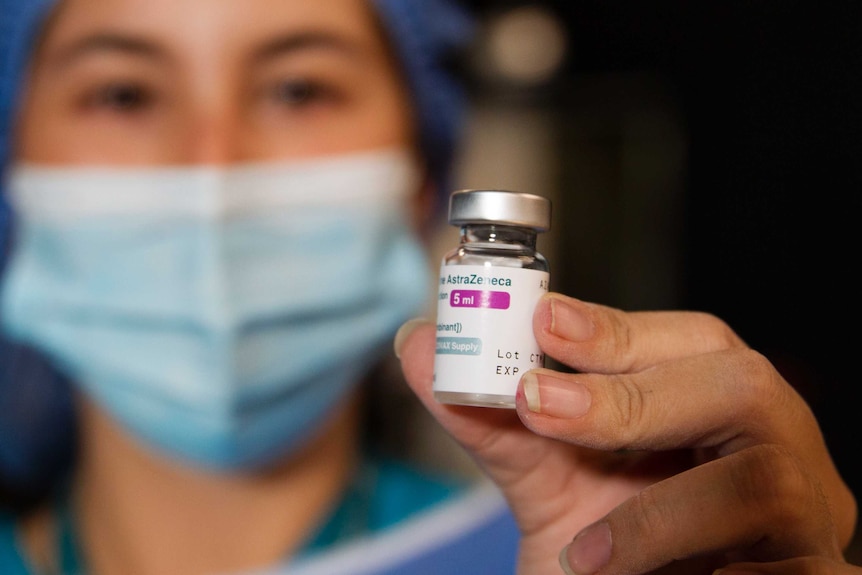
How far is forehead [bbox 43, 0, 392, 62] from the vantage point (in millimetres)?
1295

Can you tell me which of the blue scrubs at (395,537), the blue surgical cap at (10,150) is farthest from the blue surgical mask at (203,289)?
the blue scrubs at (395,537)

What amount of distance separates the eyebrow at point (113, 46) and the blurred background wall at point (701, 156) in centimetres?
106

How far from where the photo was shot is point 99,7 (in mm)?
1308

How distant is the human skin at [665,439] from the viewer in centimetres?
68

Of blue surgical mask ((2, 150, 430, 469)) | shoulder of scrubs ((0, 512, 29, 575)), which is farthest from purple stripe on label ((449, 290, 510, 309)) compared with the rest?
shoulder of scrubs ((0, 512, 29, 575))

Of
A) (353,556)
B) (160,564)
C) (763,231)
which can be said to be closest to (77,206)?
(160,564)

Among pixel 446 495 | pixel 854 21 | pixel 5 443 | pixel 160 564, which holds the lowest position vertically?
pixel 160 564

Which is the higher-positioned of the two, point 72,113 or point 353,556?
point 72,113

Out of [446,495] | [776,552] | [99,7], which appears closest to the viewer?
A: [776,552]

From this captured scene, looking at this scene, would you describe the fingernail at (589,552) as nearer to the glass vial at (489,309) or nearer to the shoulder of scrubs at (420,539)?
the glass vial at (489,309)

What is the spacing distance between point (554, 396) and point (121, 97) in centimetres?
97

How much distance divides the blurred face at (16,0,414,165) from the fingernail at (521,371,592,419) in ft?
2.63

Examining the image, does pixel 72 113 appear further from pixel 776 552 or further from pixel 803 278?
pixel 803 278

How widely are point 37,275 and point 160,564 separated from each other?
570mm
